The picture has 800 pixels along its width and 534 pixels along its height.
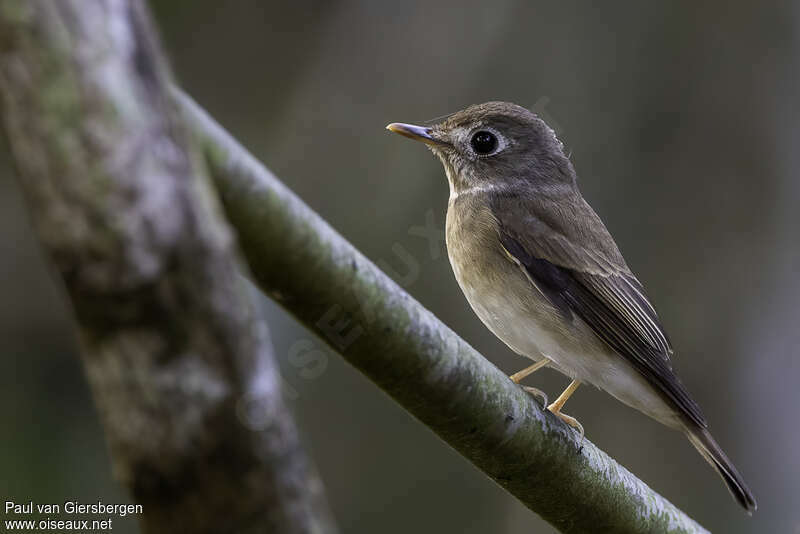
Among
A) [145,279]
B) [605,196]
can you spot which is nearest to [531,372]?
[605,196]

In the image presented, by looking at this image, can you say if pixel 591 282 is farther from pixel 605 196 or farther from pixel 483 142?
pixel 605 196

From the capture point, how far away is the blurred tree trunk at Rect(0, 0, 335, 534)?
5.62 feet

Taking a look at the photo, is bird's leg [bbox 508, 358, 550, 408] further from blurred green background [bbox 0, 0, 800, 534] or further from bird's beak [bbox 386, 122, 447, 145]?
blurred green background [bbox 0, 0, 800, 534]

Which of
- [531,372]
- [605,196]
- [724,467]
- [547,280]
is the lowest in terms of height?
[605,196]

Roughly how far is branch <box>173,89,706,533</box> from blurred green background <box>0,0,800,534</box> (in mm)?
3701

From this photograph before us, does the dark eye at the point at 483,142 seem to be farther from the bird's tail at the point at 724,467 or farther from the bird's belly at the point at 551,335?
the bird's tail at the point at 724,467

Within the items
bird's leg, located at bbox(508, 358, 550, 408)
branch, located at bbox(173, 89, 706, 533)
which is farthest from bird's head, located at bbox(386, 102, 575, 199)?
A: branch, located at bbox(173, 89, 706, 533)

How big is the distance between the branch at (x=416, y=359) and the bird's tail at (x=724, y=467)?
671 millimetres

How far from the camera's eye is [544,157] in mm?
5648

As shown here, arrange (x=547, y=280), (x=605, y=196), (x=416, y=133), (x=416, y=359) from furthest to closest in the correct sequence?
(x=605, y=196) → (x=416, y=133) → (x=547, y=280) → (x=416, y=359)

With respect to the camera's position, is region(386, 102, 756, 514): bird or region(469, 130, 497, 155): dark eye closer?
region(386, 102, 756, 514): bird

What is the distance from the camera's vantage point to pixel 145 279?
171 centimetres

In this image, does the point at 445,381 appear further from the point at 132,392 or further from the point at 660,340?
the point at 660,340

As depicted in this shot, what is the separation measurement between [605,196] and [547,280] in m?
3.10
